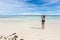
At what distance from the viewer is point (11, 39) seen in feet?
16.9

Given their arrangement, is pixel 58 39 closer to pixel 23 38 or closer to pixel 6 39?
pixel 23 38

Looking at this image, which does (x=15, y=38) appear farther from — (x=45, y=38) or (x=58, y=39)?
(x=58, y=39)

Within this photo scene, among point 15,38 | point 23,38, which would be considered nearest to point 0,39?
point 15,38

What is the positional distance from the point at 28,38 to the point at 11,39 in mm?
767

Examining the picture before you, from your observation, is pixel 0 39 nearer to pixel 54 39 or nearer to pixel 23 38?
pixel 23 38

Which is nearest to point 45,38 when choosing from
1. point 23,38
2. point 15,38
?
point 23,38

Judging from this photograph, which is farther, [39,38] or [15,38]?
[39,38]

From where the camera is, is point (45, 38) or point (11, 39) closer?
point (11, 39)

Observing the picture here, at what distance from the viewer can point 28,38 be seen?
5.57 meters

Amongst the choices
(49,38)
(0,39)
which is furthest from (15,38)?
(49,38)

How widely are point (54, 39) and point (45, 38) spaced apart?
1.24 ft

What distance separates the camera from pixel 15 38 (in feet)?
17.0

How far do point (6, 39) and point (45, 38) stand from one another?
160cm

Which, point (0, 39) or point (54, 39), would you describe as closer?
point (0, 39)
